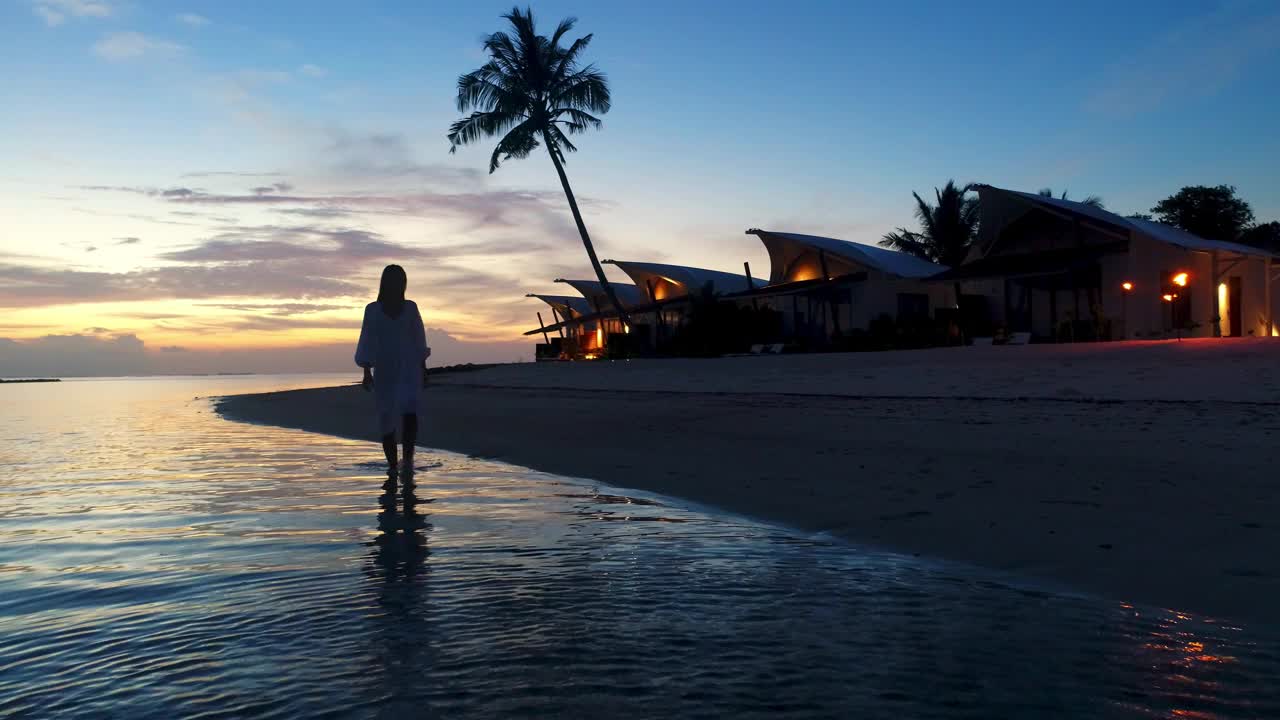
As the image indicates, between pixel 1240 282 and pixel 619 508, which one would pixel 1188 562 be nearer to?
pixel 619 508

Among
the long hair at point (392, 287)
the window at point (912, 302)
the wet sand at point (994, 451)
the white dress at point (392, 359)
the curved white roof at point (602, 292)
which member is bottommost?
the wet sand at point (994, 451)

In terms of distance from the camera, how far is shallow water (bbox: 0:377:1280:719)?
2078 millimetres

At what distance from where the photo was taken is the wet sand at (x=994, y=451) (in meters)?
3.93

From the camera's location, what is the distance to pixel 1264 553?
12.3ft

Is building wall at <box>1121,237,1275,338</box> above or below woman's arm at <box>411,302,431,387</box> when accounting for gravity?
above

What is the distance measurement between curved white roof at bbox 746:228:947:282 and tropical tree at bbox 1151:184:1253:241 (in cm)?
2250

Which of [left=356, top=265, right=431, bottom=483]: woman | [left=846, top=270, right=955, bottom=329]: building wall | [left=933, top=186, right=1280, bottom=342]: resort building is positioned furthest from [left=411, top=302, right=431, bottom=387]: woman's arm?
[left=846, top=270, right=955, bottom=329]: building wall

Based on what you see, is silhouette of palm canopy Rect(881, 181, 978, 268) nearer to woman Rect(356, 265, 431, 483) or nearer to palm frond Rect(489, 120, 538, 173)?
palm frond Rect(489, 120, 538, 173)

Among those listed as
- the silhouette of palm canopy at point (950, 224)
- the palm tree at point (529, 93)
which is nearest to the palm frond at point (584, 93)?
the palm tree at point (529, 93)

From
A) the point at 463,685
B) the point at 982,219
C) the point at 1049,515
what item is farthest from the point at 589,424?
the point at 982,219

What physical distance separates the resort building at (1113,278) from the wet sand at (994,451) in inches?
308

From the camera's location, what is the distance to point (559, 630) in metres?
2.63

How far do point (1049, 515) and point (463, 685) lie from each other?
367cm

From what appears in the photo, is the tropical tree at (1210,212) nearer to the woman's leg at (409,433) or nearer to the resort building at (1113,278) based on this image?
the resort building at (1113,278)
